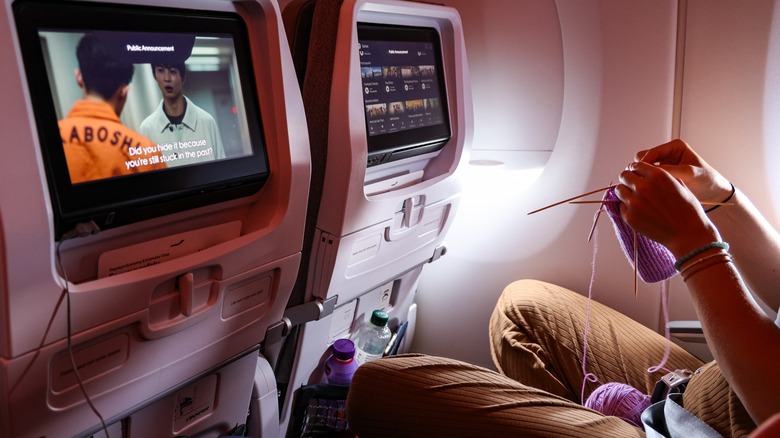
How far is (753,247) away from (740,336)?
0.46m

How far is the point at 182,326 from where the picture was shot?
3.90ft

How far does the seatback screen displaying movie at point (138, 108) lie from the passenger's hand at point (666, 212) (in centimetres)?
75

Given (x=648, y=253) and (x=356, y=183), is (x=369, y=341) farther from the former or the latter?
(x=648, y=253)

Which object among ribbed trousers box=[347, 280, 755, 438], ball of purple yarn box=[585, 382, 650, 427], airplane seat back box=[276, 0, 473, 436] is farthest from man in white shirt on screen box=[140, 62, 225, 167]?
ball of purple yarn box=[585, 382, 650, 427]

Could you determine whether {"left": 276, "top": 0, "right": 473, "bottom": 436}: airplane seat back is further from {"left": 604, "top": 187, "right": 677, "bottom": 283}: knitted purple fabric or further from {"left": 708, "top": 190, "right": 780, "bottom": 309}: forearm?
{"left": 708, "top": 190, "right": 780, "bottom": 309}: forearm

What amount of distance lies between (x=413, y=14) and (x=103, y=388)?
1136 mm

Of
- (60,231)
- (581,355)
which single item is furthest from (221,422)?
(581,355)

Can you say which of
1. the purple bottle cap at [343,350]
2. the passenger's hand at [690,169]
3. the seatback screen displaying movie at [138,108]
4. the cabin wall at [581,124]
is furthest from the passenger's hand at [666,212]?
the purple bottle cap at [343,350]

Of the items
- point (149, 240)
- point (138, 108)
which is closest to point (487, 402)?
point (149, 240)

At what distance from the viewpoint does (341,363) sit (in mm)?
1844

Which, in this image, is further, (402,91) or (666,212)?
(402,91)

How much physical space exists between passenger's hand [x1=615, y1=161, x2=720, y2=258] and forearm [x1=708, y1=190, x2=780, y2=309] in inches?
12.6

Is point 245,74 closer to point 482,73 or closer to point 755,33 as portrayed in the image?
point 482,73

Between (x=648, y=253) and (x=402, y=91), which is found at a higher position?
(x=402, y=91)
